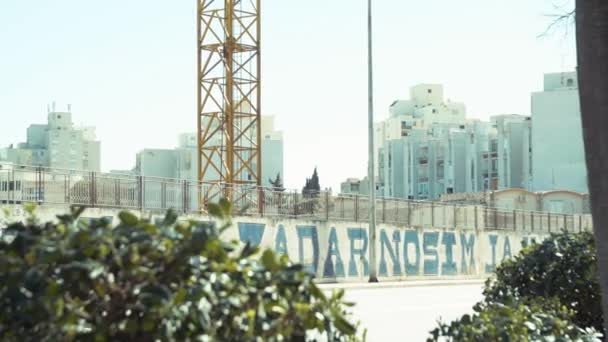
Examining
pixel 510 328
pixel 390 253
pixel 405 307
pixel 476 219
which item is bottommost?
pixel 405 307

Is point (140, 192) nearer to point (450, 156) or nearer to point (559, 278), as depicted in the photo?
point (559, 278)

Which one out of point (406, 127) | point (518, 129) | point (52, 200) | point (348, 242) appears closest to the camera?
point (52, 200)

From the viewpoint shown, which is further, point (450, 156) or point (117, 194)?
point (450, 156)

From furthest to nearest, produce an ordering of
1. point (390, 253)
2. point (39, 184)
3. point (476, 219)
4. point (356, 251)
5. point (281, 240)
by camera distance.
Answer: point (476, 219)
point (390, 253)
point (356, 251)
point (281, 240)
point (39, 184)

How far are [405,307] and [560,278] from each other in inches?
498

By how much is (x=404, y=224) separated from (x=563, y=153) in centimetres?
7465

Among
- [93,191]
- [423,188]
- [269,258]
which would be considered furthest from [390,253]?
[423,188]

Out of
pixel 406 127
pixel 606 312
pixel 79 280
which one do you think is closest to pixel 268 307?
pixel 79 280

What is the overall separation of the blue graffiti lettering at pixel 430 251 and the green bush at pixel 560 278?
3084 cm

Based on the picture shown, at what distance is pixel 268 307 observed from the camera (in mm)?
4453

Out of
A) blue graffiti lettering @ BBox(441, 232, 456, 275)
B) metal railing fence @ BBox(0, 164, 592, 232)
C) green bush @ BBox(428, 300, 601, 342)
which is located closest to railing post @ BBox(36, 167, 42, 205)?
metal railing fence @ BBox(0, 164, 592, 232)

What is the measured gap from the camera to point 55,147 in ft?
576

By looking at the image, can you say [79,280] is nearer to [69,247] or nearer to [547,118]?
[69,247]

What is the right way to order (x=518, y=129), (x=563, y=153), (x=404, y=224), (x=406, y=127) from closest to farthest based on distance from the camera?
(x=404, y=224)
(x=563, y=153)
(x=518, y=129)
(x=406, y=127)
